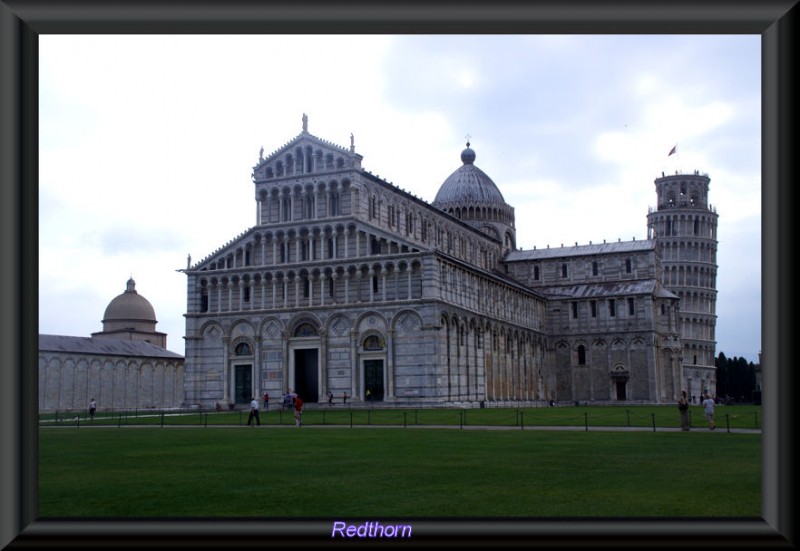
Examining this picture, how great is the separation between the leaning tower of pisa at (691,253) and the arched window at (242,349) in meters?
71.7

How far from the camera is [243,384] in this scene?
71.8 metres

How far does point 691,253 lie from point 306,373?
72.7 meters

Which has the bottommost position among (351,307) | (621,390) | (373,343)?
(621,390)

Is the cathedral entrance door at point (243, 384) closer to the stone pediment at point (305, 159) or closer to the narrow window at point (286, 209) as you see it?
the narrow window at point (286, 209)

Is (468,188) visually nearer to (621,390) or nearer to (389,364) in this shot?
(621,390)

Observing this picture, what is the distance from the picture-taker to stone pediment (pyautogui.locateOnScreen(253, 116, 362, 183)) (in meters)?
68.5

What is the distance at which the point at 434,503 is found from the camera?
539 inches

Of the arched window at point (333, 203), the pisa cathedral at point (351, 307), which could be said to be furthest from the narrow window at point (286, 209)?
the arched window at point (333, 203)

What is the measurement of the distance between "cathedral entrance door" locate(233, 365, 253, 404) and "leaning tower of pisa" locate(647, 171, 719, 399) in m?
71.7

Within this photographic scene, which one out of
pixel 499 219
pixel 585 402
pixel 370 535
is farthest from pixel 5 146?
pixel 499 219

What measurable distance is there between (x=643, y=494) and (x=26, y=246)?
10822mm

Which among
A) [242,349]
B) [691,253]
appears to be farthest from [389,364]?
[691,253]

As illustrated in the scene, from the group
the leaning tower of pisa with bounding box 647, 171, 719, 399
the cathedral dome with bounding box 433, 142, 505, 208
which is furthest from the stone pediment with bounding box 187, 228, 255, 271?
the leaning tower of pisa with bounding box 647, 171, 719, 399

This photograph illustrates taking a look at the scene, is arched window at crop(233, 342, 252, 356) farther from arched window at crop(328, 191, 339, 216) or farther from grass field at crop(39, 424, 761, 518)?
grass field at crop(39, 424, 761, 518)
